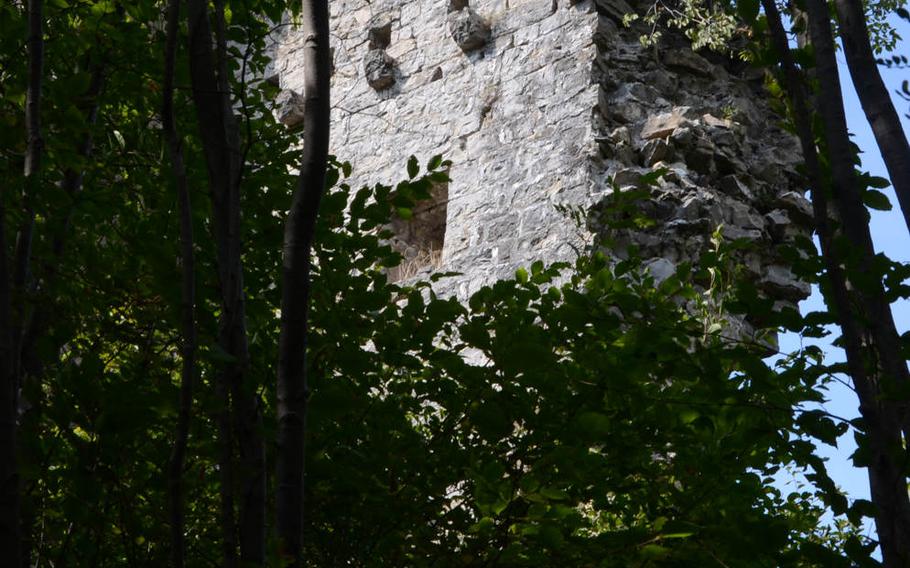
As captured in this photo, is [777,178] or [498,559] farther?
[777,178]

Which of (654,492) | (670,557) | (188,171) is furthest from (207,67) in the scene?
(654,492)

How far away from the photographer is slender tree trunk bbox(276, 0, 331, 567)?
1.94 metres

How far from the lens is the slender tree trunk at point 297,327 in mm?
1937

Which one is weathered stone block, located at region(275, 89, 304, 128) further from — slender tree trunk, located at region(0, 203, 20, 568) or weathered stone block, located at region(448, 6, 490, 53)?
slender tree trunk, located at region(0, 203, 20, 568)

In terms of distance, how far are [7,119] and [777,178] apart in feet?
22.9

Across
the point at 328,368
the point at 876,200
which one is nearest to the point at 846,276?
the point at 876,200

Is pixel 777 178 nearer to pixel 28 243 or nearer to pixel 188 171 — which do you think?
pixel 188 171

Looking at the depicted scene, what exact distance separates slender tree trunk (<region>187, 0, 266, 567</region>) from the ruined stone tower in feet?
18.1

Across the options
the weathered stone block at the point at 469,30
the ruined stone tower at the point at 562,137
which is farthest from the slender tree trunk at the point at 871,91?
the weathered stone block at the point at 469,30

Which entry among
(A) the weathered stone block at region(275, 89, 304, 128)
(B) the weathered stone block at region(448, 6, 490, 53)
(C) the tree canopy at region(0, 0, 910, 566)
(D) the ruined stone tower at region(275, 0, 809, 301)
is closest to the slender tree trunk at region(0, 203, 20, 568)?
(C) the tree canopy at region(0, 0, 910, 566)

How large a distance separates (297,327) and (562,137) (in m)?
6.96

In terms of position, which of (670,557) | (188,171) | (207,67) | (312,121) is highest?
(188,171)

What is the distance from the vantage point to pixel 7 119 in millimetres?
2953

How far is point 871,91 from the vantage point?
218 cm
